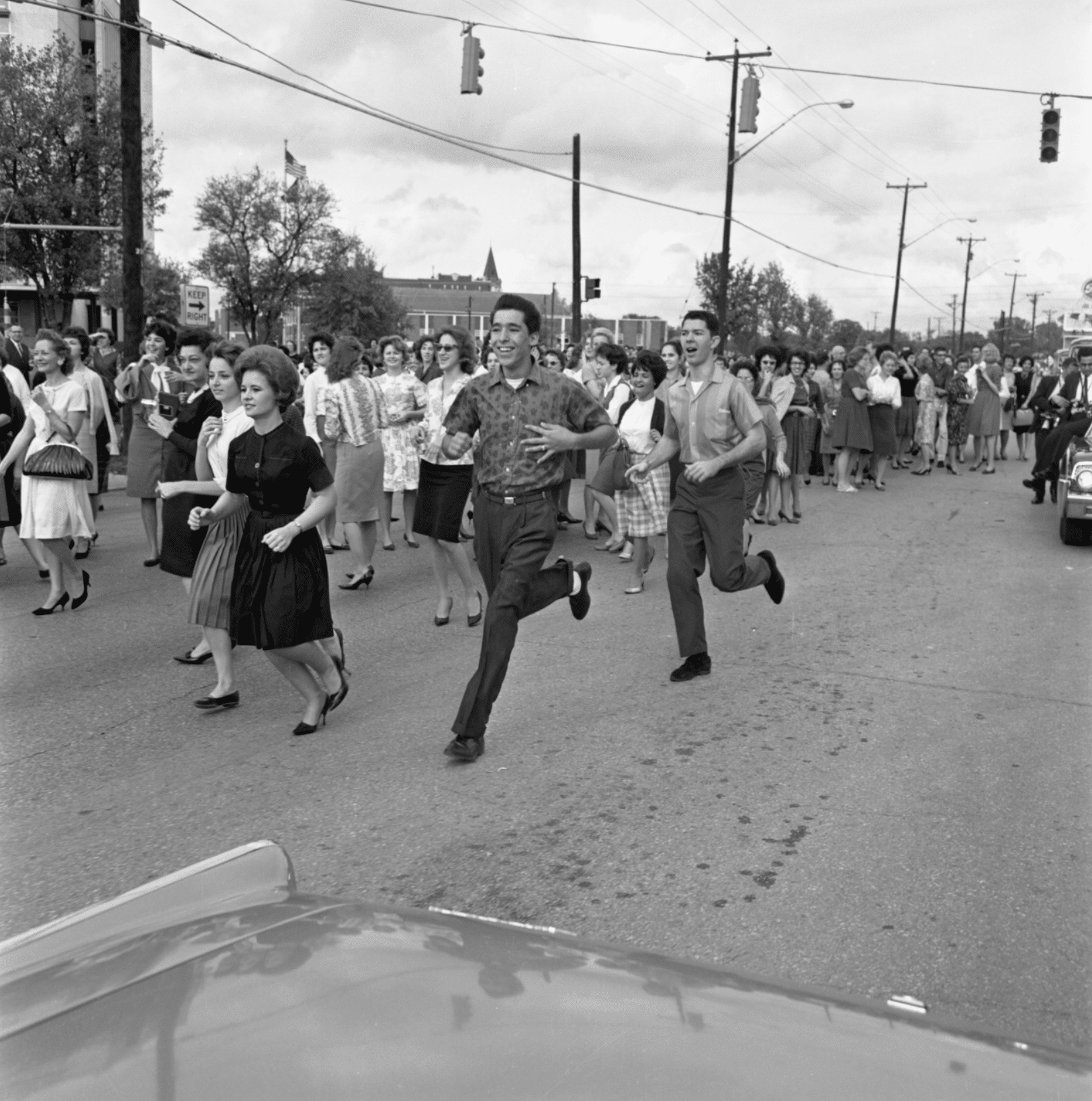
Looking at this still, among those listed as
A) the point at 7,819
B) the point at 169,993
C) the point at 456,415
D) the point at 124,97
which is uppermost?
the point at 124,97

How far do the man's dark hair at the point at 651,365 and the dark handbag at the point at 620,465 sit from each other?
61 centimetres

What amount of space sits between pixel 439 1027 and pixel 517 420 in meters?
4.18

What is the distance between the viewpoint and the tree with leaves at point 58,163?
34.3 metres

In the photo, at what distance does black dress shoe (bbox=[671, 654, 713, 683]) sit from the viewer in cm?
637

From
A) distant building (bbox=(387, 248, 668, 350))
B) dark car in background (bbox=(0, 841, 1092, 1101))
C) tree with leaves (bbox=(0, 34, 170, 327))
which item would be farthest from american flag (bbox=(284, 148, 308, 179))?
distant building (bbox=(387, 248, 668, 350))

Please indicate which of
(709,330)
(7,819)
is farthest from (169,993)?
(709,330)

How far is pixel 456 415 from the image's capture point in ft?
18.4

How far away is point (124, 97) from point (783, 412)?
9.59 meters

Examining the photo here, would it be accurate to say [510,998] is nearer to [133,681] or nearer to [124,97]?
[133,681]

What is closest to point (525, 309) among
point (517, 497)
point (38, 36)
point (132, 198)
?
point (517, 497)

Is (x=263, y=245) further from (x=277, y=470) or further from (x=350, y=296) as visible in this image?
(x=277, y=470)

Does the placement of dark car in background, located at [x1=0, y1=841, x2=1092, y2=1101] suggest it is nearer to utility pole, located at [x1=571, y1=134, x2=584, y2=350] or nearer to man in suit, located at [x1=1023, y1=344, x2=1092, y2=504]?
man in suit, located at [x1=1023, y1=344, x2=1092, y2=504]

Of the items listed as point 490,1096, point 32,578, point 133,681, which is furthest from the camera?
point 32,578

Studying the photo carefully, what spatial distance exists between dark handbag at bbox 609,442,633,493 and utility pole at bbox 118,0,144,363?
9306 millimetres
